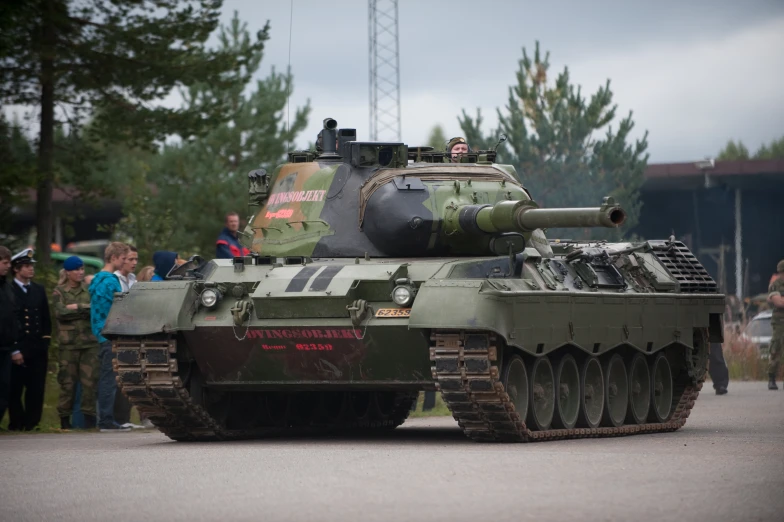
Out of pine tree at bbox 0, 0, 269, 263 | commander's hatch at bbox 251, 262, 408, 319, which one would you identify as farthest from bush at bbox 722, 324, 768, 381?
commander's hatch at bbox 251, 262, 408, 319

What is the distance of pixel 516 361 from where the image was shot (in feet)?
48.3

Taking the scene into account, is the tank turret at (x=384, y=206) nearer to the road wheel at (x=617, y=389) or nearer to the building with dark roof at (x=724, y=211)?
the road wheel at (x=617, y=389)

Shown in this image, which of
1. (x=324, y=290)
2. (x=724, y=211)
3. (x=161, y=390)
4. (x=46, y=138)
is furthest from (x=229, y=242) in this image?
(x=724, y=211)

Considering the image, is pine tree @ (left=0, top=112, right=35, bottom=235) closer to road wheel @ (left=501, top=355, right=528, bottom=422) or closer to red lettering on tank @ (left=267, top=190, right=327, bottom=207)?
red lettering on tank @ (left=267, top=190, right=327, bottom=207)

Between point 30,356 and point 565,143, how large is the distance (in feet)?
71.2

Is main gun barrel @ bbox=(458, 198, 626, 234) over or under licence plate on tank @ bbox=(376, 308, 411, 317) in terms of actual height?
over

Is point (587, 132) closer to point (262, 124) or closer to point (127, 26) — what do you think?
point (262, 124)

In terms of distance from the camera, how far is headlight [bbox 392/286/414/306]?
46.1 feet

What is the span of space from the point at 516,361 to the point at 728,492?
17.3ft

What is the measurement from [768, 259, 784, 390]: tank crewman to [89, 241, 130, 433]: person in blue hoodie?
38.8 ft

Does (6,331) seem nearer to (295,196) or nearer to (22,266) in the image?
(22,266)

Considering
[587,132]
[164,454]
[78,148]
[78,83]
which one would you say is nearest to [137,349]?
[164,454]

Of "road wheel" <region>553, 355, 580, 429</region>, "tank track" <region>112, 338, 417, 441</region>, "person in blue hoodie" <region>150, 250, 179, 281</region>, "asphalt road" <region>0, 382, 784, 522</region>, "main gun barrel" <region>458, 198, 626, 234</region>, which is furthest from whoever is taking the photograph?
"person in blue hoodie" <region>150, 250, 179, 281</region>

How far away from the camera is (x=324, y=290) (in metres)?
14.4
